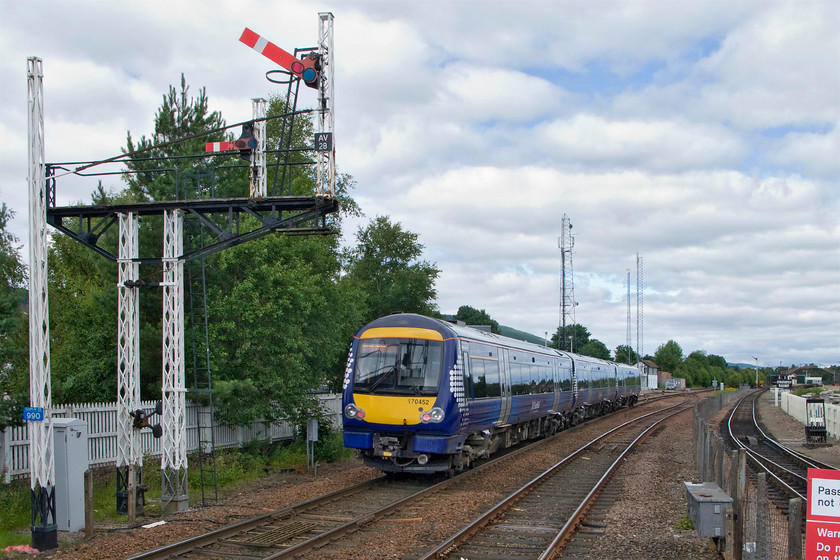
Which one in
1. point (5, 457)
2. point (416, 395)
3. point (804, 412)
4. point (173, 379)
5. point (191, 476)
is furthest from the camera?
point (804, 412)

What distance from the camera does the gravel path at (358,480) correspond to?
9.74 metres

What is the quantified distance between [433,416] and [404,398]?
67 centimetres

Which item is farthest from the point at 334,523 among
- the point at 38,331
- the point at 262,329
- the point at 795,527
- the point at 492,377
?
the point at 262,329

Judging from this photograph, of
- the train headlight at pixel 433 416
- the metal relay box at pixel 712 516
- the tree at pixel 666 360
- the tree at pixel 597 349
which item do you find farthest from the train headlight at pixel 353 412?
the tree at pixel 666 360

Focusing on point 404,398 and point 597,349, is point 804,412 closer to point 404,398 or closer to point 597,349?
point 404,398

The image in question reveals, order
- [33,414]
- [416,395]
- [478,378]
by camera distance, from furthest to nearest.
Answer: [478,378] < [416,395] < [33,414]

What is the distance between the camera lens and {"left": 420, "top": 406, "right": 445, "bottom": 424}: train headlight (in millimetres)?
14523

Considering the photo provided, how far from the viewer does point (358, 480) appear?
52.1ft

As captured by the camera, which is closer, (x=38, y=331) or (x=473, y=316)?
(x=38, y=331)

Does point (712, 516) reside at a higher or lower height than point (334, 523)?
higher

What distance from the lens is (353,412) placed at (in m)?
15.0

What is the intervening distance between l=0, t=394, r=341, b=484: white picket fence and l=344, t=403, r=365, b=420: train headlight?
111 inches

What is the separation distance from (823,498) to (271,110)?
39425 millimetres

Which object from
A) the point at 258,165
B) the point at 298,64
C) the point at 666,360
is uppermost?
the point at 298,64
